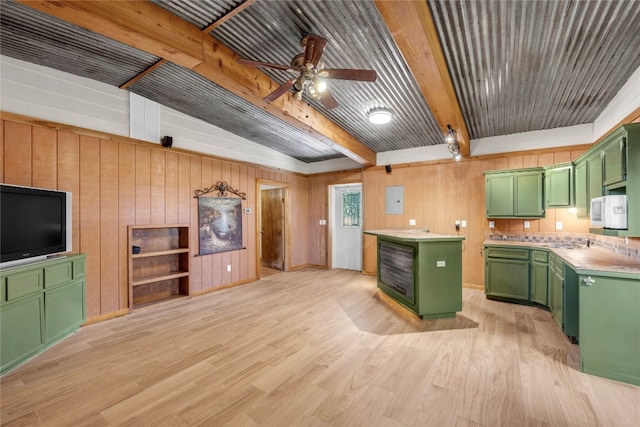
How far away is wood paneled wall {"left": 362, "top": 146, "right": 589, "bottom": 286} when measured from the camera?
14.3 ft

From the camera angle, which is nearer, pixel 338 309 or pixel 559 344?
pixel 559 344

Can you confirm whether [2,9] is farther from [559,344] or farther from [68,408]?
[559,344]

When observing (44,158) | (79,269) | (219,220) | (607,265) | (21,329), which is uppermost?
(44,158)

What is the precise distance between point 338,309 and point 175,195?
10.5 ft

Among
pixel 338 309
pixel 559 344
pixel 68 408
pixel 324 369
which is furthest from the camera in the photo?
pixel 338 309

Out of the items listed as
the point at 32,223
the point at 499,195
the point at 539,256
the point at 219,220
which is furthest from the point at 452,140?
the point at 32,223

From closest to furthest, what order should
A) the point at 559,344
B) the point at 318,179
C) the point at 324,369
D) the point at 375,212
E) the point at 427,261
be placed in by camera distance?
the point at 324,369, the point at 559,344, the point at 427,261, the point at 375,212, the point at 318,179

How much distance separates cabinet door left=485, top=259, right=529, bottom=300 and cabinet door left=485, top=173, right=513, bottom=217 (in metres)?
0.85

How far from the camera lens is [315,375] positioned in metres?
2.26

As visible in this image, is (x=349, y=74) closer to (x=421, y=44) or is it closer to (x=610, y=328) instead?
(x=421, y=44)

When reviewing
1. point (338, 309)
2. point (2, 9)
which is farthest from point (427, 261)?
point (2, 9)

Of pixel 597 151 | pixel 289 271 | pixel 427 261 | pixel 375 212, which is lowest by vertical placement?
pixel 289 271

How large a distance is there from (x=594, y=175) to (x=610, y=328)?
1774 millimetres

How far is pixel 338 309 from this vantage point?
3816 mm
